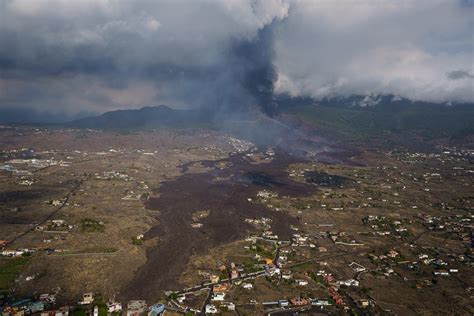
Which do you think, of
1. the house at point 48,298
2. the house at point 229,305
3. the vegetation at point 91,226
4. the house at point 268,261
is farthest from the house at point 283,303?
the vegetation at point 91,226

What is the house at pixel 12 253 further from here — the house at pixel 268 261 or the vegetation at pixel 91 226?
the house at pixel 268 261

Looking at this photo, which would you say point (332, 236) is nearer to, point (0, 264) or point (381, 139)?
point (0, 264)

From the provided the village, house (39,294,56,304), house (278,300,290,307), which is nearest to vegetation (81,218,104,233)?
the village

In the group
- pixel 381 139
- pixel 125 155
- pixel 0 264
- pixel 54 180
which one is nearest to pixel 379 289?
pixel 0 264

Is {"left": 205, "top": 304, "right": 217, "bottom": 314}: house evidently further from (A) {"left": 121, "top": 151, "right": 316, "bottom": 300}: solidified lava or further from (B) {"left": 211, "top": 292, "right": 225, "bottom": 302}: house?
(A) {"left": 121, "top": 151, "right": 316, "bottom": 300}: solidified lava

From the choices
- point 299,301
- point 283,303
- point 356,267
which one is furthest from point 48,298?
point 356,267

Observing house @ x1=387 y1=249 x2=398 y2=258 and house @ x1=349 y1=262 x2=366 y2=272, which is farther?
house @ x1=387 y1=249 x2=398 y2=258
